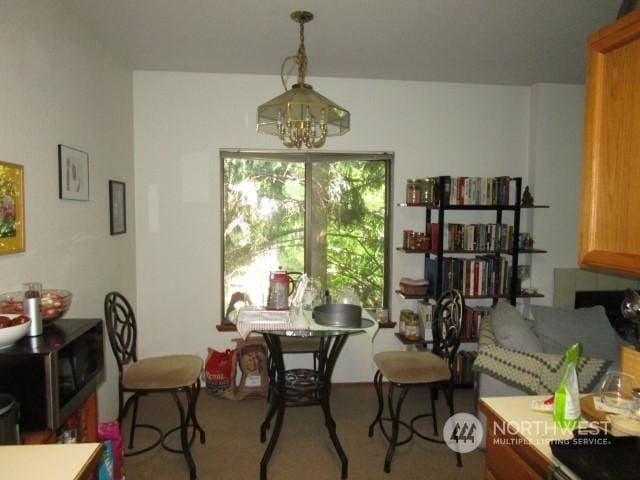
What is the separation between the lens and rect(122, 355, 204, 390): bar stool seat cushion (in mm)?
2357

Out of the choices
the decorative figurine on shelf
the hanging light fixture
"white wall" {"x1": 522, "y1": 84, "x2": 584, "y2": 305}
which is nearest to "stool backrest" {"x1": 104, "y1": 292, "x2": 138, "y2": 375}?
the hanging light fixture

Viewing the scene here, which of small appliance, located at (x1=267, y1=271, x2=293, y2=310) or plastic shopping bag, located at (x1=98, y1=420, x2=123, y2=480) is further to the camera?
small appliance, located at (x1=267, y1=271, x2=293, y2=310)

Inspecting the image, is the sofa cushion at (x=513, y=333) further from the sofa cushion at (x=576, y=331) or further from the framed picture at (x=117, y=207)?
the framed picture at (x=117, y=207)

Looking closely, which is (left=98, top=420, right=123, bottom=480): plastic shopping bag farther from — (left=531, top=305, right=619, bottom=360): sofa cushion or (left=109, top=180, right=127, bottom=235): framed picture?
(left=531, top=305, right=619, bottom=360): sofa cushion

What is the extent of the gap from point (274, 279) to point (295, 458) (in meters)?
1.12

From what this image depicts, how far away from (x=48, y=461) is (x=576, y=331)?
3.11 metres

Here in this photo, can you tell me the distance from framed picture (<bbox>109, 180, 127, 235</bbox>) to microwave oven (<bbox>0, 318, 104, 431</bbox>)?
1420mm

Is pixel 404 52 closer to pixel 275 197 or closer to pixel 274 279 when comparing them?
pixel 275 197

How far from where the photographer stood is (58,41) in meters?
2.16

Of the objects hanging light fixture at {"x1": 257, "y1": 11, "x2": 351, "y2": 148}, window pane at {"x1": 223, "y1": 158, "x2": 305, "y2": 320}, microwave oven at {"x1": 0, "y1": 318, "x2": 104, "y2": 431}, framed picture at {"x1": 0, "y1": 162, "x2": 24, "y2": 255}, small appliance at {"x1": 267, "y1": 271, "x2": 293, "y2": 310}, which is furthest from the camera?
window pane at {"x1": 223, "y1": 158, "x2": 305, "y2": 320}

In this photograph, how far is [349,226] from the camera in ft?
12.2

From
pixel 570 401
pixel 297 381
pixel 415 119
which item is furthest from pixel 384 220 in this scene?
pixel 570 401

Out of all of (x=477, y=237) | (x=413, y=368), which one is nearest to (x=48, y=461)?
(x=413, y=368)

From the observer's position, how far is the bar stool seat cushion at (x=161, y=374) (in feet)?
7.73
